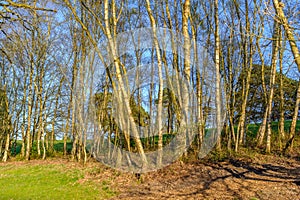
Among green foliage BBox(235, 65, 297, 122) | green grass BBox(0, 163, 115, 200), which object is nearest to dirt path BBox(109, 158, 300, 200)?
green grass BBox(0, 163, 115, 200)

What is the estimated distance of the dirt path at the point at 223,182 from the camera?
589 centimetres

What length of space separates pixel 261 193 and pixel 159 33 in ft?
27.4

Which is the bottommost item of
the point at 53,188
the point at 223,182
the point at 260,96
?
the point at 53,188

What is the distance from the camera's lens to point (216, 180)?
23.0 ft

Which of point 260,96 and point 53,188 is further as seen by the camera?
point 260,96

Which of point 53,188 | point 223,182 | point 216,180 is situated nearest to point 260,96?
point 216,180

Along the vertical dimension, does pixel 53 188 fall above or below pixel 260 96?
below

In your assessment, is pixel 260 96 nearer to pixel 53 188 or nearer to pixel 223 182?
pixel 223 182

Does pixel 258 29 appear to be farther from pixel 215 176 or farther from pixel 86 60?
pixel 86 60

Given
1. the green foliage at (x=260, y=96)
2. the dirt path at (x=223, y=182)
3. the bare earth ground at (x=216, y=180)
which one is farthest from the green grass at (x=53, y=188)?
the green foliage at (x=260, y=96)

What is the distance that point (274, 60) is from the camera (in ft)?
31.3

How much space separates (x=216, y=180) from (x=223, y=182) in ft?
0.83

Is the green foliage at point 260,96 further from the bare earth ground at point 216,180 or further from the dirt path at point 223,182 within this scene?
the dirt path at point 223,182

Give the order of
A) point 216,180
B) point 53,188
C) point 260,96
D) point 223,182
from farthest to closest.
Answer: point 260,96 → point 53,188 → point 216,180 → point 223,182
